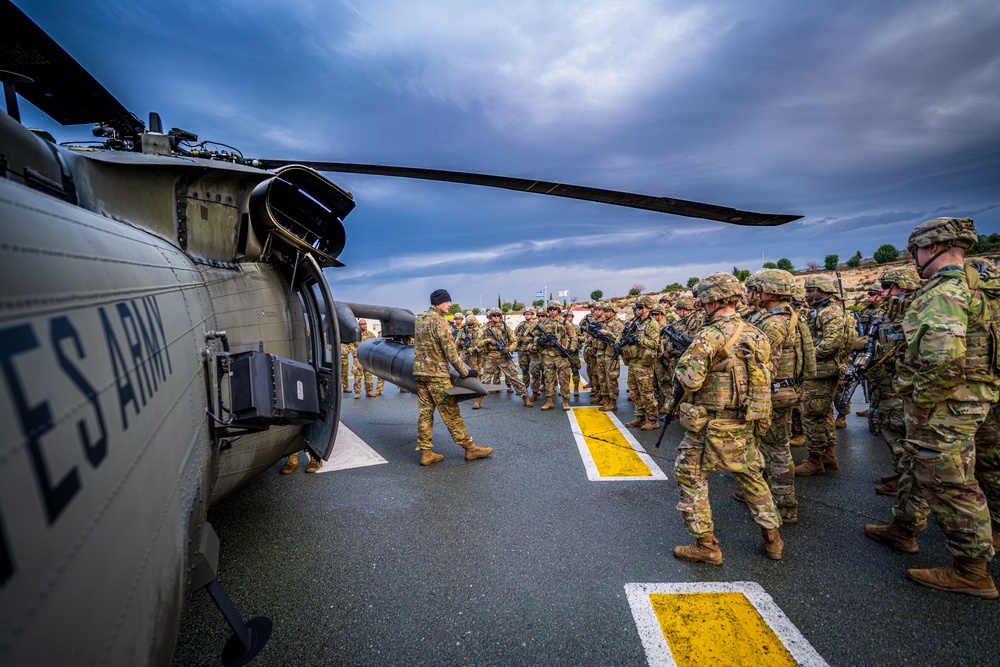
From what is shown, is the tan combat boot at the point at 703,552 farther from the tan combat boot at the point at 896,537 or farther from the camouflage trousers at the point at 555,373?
the camouflage trousers at the point at 555,373

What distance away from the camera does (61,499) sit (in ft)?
2.17

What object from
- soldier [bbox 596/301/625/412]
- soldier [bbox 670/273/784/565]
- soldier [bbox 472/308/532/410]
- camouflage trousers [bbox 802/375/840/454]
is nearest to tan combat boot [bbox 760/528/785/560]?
soldier [bbox 670/273/784/565]

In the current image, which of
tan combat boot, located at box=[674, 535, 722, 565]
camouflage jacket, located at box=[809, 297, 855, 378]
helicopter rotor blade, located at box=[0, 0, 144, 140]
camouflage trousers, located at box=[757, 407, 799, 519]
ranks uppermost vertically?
helicopter rotor blade, located at box=[0, 0, 144, 140]

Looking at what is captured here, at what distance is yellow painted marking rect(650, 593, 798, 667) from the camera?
2.20 metres

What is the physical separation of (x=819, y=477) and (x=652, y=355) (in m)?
2.69

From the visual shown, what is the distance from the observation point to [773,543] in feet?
9.77

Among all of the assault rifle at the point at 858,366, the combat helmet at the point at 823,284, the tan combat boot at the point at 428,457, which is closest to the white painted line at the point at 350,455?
the tan combat boot at the point at 428,457

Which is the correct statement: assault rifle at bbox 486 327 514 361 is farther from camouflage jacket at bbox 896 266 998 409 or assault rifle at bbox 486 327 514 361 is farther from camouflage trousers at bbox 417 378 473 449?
camouflage jacket at bbox 896 266 998 409

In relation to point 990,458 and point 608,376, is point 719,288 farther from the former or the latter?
point 608,376

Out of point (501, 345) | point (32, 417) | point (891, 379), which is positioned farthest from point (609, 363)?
point (32, 417)

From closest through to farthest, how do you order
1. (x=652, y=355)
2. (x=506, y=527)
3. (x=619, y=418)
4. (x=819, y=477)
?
1. (x=506, y=527)
2. (x=819, y=477)
3. (x=652, y=355)
4. (x=619, y=418)

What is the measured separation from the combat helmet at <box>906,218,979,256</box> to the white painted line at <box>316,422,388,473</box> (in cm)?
534

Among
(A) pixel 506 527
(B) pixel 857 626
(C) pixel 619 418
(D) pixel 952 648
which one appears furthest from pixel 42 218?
(C) pixel 619 418

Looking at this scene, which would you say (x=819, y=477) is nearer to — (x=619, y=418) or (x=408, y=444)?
(x=619, y=418)
